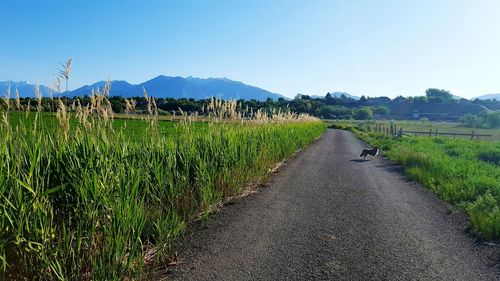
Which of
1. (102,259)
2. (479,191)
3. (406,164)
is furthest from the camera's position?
(406,164)

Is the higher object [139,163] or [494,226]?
[139,163]

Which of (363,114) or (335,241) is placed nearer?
(335,241)

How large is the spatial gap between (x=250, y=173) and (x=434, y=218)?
14.2ft

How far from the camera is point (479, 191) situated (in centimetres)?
934

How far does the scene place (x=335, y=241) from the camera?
18.4 feet

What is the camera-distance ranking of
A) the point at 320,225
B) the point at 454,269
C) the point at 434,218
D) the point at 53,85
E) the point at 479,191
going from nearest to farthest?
the point at 53,85, the point at 454,269, the point at 320,225, the point at 434,218, the point at 479,191

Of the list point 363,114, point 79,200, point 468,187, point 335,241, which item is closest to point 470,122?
point 363,114

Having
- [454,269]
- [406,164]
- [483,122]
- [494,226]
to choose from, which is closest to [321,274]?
[454,269]

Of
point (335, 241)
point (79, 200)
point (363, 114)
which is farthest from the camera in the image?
point (363, 114)

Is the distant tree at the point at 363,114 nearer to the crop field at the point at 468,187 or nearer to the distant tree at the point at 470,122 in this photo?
the distant tree at the point at 470,122

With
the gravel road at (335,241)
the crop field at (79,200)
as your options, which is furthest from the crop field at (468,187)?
the crop field at (79,200)

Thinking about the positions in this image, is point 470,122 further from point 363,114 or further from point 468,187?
point 468,187

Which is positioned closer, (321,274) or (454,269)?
(321,274)

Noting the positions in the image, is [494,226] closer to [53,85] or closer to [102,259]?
[102,259]
